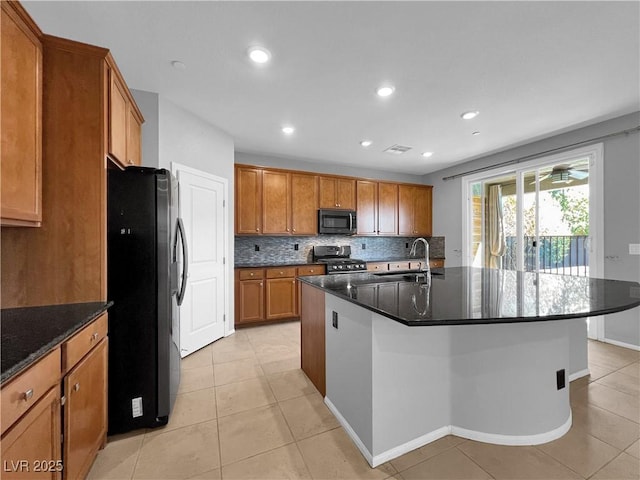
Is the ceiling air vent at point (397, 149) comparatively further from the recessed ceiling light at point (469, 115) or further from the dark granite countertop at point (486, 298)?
the dark granite countertop at point (486, 298)

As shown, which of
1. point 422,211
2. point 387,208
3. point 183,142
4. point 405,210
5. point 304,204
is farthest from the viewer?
point 422,211

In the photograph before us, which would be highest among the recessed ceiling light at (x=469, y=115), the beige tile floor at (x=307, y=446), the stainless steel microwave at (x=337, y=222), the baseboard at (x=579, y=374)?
the recessed ceiling light at (x=469, y=115)

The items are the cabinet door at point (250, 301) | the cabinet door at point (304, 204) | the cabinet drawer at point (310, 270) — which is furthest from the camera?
the cabinet door at point (304, 204)

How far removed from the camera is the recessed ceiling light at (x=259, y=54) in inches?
79.6

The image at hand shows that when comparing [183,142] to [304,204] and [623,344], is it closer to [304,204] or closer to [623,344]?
[304,204]

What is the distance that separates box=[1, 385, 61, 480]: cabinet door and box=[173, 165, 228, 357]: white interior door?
6.12ft

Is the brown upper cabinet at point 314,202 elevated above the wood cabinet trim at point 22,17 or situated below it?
below

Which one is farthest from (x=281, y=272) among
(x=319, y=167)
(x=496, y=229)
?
(x=496, y=229)

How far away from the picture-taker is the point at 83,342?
1.34 metres

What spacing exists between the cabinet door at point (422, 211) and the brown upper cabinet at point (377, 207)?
1.69ft

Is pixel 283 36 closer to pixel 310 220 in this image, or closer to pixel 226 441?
pixel 226 441

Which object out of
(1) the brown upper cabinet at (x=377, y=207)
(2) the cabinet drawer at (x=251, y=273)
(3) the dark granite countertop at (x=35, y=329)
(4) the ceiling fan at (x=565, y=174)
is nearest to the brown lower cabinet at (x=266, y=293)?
(2) the cabinet drawer at (x=251, y=273)

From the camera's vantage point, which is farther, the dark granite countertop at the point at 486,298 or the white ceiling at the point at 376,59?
the white ceiling at the point at 376,59

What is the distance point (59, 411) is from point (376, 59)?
2.77m
